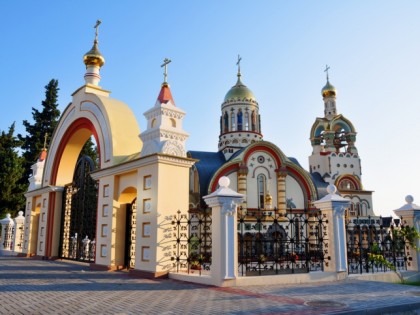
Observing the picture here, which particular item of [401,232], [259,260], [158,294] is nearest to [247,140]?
[401,232]

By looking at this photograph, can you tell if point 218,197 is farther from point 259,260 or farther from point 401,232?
point 401,232

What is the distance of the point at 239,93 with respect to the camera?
33.8 m

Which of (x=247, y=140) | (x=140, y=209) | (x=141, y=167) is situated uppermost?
(x=247, y=140)

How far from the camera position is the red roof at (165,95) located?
36.1 ft

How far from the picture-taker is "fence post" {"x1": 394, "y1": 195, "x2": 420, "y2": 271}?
1097cm

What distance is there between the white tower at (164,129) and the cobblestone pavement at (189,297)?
336 centimetres

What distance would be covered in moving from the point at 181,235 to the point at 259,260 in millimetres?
2155

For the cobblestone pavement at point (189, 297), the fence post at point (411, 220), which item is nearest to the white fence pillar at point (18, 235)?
the cobblestone pavement at point (189, 297)

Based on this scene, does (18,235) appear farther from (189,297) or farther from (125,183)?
(189,297)

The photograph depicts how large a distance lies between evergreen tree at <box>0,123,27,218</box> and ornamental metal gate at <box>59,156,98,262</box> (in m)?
12.4

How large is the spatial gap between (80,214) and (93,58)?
6279 millimetres

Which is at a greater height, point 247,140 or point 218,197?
point 247,140

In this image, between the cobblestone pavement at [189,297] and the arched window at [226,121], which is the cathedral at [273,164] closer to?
the arched window at [226,121]

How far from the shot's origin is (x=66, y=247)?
1608 centimetres
